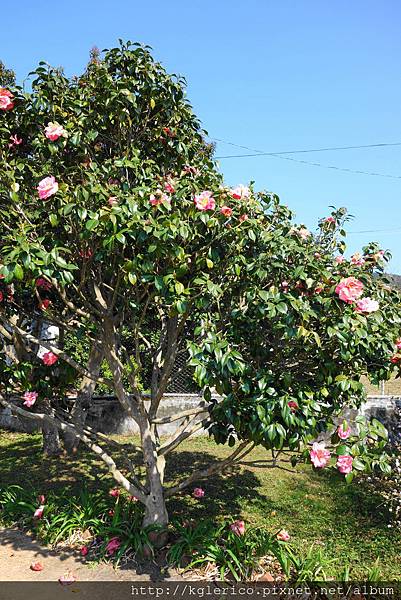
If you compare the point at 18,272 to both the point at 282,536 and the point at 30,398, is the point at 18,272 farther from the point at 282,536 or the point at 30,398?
the point at 282,536

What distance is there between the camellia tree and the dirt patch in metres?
0.37

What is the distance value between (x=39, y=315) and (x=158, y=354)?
106 cm

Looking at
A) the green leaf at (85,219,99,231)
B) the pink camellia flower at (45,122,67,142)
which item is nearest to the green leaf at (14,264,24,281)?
the green leaf at (85,219,99,231)

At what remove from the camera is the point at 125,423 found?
7.52 meters

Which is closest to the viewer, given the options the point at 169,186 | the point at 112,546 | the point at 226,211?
the point at 226,211

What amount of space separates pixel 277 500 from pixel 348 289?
9.66 ft

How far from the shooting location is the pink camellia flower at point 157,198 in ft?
9.60

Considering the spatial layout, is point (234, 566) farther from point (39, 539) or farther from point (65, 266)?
point (65, 266)

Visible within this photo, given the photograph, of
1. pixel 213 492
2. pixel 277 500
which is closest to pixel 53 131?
pixel 213 492

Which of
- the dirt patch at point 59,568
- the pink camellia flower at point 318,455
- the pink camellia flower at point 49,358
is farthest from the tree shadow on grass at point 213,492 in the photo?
the pink camellia flower at point 318,455

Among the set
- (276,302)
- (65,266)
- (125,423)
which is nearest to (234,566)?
(276,302)

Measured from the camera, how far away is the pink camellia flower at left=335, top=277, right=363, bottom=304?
2650mm

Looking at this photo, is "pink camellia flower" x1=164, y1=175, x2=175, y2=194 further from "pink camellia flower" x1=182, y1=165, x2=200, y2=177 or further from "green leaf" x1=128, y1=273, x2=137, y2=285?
"green leaf" x1=128, y1=273, x2=137, y2=285

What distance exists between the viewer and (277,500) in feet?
15.7
